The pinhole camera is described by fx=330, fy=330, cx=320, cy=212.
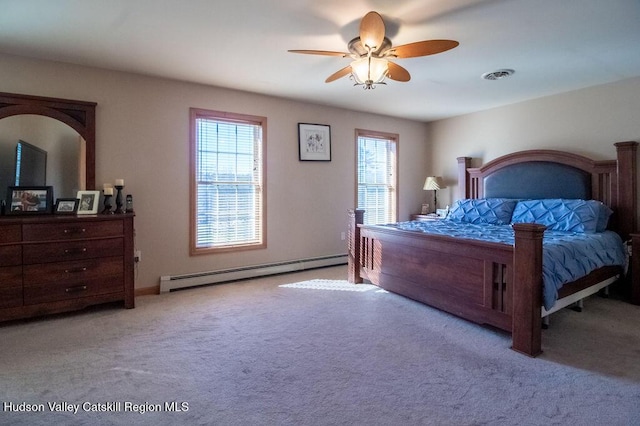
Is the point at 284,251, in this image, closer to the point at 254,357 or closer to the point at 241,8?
the point at 254,357

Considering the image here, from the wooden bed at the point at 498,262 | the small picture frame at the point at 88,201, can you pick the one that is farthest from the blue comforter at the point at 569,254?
the small picture frame at the point at 88,201

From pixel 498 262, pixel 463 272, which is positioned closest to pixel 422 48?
pixel 498 262

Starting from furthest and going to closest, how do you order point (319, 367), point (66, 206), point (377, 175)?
point (377, 175), point (66, 206), point (319, 367)

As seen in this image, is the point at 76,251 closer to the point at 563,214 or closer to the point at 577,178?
the point at 563,214

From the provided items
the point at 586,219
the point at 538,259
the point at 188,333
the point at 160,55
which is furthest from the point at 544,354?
the point at 160,55

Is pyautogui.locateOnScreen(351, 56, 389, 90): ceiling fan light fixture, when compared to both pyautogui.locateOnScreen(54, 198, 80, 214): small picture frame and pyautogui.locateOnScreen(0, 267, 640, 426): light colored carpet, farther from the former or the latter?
pyautogui.locateOnScreen(54, 198, 80, 214): small picture frame

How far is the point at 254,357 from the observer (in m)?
2.21

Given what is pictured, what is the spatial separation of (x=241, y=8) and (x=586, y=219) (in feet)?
12.1

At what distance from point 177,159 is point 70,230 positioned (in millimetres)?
1276

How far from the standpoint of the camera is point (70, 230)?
9.39 ft

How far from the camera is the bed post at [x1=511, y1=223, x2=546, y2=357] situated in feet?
7.14

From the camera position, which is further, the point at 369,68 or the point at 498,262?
the point at 498,262

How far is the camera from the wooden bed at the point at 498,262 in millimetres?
2232

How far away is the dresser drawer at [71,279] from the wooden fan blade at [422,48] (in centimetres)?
298
